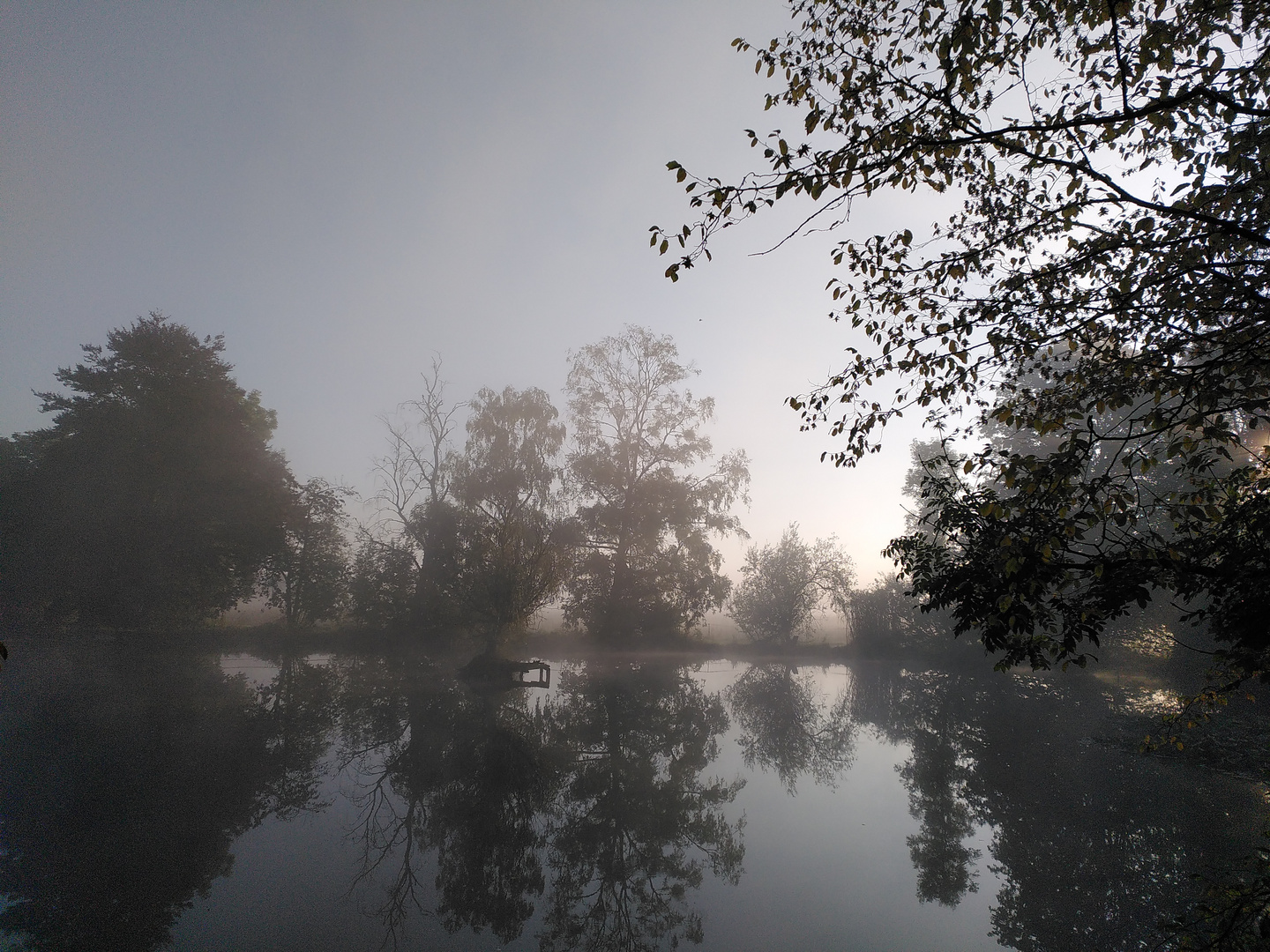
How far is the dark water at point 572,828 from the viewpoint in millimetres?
5172

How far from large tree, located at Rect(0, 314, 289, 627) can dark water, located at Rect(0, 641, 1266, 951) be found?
1085 cm

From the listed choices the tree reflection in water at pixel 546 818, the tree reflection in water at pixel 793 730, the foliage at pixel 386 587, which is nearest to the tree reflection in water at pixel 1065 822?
the tree reflection in water at pixel 793 730

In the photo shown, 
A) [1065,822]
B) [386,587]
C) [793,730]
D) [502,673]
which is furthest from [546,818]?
[386,587]

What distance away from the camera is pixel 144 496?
80.5 ft

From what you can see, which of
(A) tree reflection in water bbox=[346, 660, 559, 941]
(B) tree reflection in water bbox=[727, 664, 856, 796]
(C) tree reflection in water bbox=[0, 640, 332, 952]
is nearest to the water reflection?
(A) tree reflection in water bbox=[346, 660, 559, 941]

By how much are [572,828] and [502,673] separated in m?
12.8

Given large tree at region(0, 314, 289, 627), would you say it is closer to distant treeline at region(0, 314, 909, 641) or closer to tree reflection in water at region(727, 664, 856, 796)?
distant treeline at region(0, 314, 909, 641)

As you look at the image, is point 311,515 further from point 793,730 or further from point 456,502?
point 793,730

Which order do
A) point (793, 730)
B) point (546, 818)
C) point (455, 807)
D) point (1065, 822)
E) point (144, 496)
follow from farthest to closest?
1. point (144, 496)
2. point (793, 730)
3. point (1065, 822)
4. point (455, 807)
5. point (546, 818)

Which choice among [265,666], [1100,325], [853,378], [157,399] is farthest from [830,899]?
[157,399]

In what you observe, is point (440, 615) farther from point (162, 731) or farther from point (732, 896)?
point (732, 896)

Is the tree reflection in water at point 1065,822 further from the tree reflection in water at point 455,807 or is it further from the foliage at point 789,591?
the foliage at point 789,591

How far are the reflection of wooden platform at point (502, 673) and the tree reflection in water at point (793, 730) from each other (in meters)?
6.25

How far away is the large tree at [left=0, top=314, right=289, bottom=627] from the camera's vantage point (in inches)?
908
